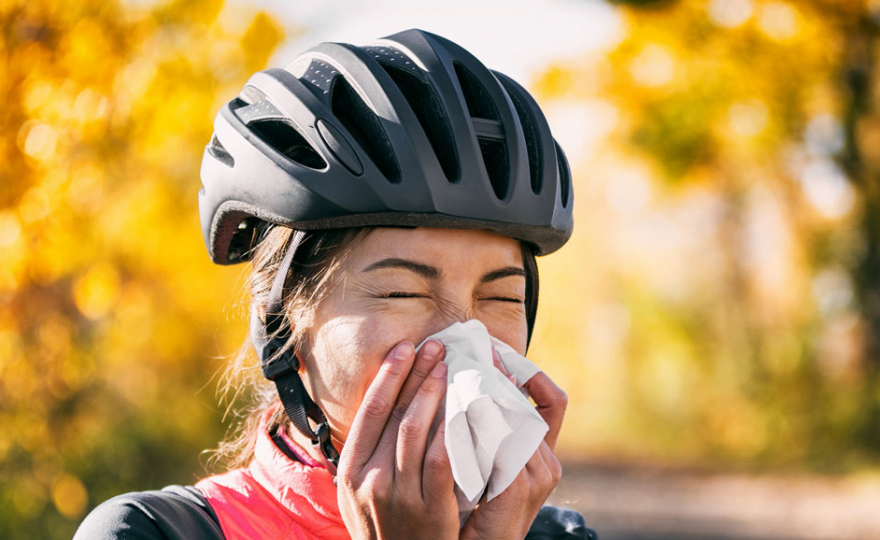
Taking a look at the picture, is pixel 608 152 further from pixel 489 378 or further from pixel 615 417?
pixel 489 378

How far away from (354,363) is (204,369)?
300 inches

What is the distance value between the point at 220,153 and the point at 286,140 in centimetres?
25

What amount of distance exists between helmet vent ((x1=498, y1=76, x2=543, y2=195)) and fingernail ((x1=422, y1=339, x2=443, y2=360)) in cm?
58

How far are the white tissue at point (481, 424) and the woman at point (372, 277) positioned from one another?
33mm

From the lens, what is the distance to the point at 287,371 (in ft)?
7.19

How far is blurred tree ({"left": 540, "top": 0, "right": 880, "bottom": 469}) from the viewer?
40.4 feet

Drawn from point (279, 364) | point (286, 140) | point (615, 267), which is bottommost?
point (279, 364)

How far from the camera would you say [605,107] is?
14.2 metres

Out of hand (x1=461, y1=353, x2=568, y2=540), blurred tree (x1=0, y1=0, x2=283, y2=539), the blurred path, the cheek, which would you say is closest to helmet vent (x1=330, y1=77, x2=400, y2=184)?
the cheek

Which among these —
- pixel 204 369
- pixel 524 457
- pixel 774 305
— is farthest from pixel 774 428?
pixel 524 457

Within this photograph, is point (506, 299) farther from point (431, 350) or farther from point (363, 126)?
point (363, 126)

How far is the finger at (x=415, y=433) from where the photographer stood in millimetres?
1845

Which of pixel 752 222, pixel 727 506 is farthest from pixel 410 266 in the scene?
pixel 752 222

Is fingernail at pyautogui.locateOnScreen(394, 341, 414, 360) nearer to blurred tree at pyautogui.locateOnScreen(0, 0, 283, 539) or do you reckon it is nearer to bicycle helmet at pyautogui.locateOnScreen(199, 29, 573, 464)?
bicycle helmet at pyautogui.locateOnScreen(199, 29, 573, 464)
